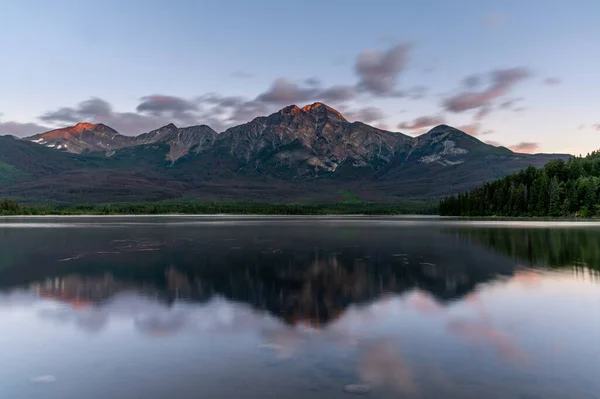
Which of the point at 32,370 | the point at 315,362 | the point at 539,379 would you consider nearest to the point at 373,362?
the point at 315,362

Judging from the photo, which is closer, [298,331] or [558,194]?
[298,331]

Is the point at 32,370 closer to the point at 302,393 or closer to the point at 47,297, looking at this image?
the point at 302,393

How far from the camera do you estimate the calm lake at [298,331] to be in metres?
14.4

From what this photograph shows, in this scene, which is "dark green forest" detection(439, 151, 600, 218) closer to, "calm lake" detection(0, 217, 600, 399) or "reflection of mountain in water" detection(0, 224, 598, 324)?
"reflection of mountain in water" detection(0, 224, 598, 324)

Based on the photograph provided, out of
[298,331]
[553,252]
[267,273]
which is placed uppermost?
[267,273]

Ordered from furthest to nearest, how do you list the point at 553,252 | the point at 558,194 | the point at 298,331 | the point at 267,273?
the point at 558,194 → the point at 553,252 → the point at 267,273 → the point at 298,331

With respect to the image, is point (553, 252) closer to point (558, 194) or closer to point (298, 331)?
point (298, 331)

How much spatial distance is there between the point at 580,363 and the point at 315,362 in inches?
361

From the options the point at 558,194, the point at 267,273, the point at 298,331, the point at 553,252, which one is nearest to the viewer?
the point at 298,331

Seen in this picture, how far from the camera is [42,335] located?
20328mm

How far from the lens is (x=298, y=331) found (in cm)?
2067

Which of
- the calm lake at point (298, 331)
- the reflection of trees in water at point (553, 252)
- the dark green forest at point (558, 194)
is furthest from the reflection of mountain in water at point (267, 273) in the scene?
the dark green forest at point (558, 194)

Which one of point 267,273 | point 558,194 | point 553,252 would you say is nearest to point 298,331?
point 267,273

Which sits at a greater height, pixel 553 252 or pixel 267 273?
pixel 267 273
